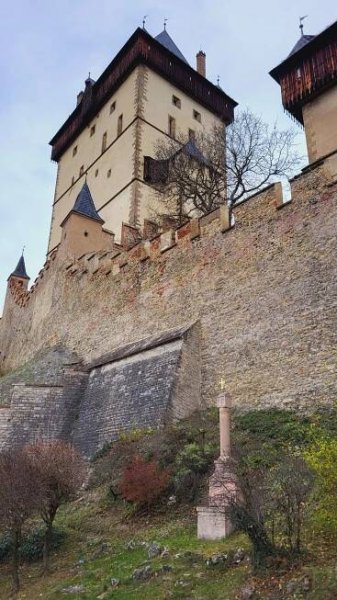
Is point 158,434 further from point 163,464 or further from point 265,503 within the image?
point 265,503

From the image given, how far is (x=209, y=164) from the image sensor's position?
2397cm

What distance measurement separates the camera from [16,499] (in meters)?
8.23

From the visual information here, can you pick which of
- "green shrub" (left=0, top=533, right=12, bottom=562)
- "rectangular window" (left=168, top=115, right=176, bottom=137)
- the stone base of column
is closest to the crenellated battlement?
the stone base of column

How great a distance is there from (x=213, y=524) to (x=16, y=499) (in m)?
3.15

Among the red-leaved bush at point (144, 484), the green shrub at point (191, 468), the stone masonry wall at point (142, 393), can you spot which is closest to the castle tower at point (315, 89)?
the stone masonry wall at point (142, 393)

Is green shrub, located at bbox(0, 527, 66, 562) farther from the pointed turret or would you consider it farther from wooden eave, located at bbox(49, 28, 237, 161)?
wooden eave, located at bbox(49, 28, 237, 161)

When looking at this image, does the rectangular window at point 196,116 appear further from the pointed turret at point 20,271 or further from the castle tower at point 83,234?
the pointed turret at point 20,271

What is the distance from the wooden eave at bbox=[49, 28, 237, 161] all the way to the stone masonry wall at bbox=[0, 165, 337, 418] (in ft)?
56.8

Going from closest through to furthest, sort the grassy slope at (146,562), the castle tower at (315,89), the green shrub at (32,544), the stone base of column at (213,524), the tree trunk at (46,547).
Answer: the grassy slope at (146,562)
the stone base of column at (213,524)
the tree trunk at (46,547)
the green shrub at (32,544)
the castle tower at (315,89)

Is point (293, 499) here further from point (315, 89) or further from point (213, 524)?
point (315, 89)

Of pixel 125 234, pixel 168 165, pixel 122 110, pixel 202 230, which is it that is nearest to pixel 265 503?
pixel 202 230

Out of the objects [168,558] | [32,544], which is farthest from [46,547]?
[168,558]

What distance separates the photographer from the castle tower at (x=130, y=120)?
1085 inches

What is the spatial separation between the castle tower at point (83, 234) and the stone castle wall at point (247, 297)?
407 centimetres
